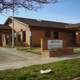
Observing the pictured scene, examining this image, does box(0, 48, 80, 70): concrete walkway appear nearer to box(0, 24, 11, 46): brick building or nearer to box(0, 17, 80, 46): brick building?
box(0, 17, 80, 46): brick building

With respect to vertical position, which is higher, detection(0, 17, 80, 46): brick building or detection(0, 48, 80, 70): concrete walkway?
detection(0, 17, 80, 46): brick building

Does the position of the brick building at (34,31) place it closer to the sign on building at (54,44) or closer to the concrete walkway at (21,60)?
the sign on building at (54,44)

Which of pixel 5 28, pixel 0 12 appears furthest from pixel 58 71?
pixel 5 28

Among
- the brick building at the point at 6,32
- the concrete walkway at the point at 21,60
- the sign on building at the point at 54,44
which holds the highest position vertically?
the brick building at the point at 6,32

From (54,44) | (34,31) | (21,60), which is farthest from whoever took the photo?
(34,31)

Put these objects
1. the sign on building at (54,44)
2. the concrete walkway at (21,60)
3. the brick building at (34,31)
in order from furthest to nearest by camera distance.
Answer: the brick building at (34,31) < the sign on building at (54,44) < the concrete walkway at (21,60)

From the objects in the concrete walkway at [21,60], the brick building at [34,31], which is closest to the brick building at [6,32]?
the brick building at [34,31]

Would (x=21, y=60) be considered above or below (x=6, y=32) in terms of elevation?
below

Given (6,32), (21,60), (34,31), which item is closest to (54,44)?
(21,60)

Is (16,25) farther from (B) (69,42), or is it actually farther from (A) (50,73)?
(A) (50,73)

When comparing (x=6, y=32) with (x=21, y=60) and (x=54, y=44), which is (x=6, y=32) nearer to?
(x=54, y=44)

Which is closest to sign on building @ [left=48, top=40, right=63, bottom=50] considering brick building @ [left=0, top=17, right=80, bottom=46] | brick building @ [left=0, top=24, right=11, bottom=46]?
brick building @ [left=0, top=17, right=80, bottom=46]

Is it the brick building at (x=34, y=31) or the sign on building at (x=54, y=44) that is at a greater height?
the brick building at (x=34, y=31)

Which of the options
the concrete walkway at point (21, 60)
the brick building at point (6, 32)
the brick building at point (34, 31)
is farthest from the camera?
the brick building at point (6, 32)
